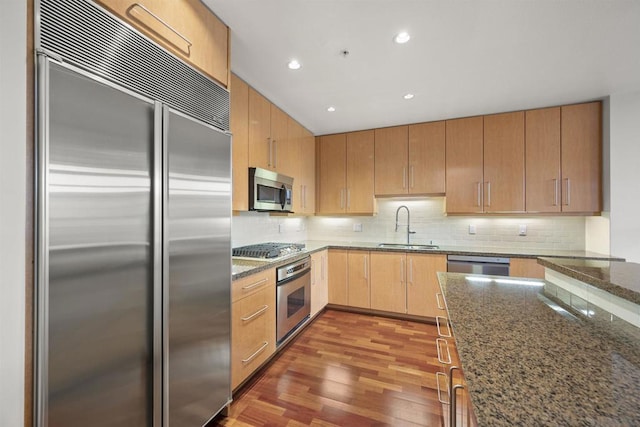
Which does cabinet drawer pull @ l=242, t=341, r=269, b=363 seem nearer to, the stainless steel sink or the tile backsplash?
the tile backsplash

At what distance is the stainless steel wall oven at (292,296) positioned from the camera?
231cm

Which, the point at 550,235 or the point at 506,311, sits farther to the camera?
the point at 550,235

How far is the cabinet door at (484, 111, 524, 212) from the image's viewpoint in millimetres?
2996

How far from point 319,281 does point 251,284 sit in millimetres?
1455

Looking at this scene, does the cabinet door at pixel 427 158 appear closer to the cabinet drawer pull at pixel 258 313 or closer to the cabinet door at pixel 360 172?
the cabinet door at pixel 360 172

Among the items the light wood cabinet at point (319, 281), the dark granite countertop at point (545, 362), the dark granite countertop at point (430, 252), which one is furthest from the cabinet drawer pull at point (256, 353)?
the dark granite countertop at point (545, 362)

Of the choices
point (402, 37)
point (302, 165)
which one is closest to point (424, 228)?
point (302, 165)

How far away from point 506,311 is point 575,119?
294 centimetres

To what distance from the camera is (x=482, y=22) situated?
1606mm

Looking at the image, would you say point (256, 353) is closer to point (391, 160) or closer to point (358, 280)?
point (358, 280)

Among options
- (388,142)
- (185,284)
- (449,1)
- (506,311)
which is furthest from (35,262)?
(388,142)

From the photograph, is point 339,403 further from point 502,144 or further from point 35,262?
point 502,144

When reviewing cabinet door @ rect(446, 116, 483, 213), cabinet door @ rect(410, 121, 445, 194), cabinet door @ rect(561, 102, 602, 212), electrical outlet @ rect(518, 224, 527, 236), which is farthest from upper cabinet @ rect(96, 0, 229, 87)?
electrical outlet @ rect(518, 224, 527, 236)

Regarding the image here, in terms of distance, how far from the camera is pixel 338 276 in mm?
3477
